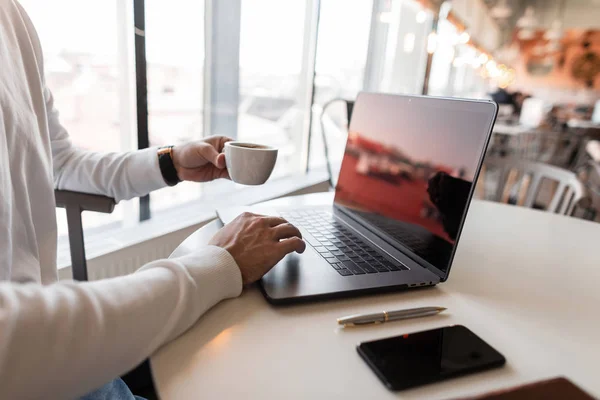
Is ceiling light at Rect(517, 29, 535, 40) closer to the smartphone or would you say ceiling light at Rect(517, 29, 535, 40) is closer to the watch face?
the watch face

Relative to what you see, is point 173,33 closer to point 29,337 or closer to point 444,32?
point 29,337

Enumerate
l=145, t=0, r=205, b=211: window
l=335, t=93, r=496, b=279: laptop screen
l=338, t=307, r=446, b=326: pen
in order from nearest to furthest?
l=338, t=307, r=446, b=326: pen < l=335, t=93, r=496, b=279: laptop screen < l=145, t=0, r=205, b=211: window

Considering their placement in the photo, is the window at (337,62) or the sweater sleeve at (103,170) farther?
the window at (337,62)

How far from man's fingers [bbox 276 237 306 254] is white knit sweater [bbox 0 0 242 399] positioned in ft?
0.25

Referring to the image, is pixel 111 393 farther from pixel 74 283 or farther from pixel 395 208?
pixel 395 208

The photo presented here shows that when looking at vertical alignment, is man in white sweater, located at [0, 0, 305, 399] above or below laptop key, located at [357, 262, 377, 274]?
above

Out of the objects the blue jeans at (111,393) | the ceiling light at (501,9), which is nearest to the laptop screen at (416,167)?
the blue jeans at (111,393)

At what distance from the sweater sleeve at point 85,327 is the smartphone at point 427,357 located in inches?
8.3

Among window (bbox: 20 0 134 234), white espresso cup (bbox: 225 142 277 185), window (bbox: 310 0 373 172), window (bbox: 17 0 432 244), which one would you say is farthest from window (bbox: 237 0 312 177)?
white espresso cup (bbox: 225 142 277 185)

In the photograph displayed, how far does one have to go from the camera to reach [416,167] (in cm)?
68

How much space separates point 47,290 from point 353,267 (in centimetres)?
39

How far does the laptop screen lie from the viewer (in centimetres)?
58

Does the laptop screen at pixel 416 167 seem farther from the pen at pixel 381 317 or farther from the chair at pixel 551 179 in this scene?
the chair at pixel 551 179

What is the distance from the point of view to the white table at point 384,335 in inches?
14.9
